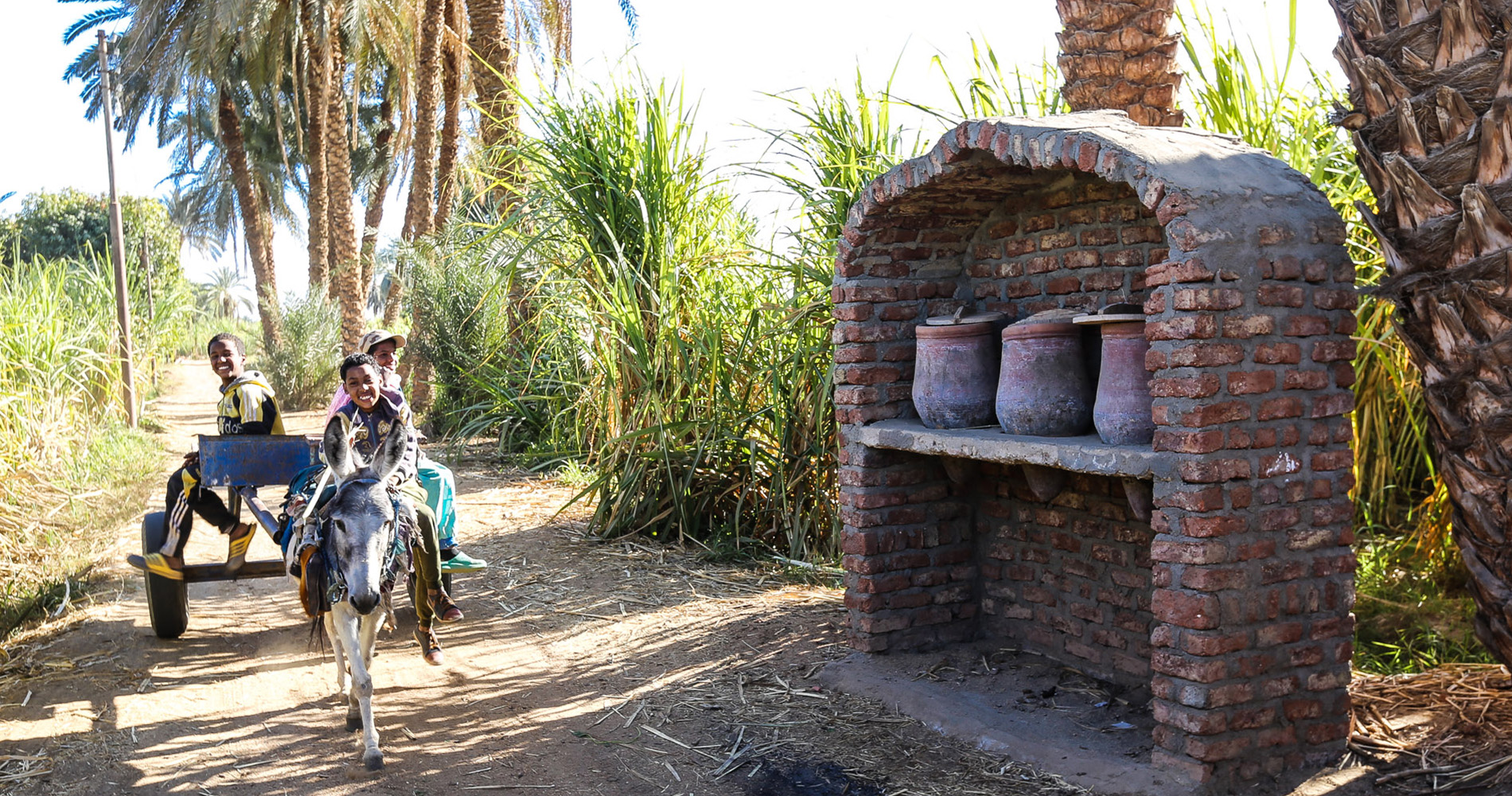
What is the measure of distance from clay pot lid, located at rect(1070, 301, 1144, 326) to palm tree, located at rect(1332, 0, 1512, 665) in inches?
31.7

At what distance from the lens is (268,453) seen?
5406mm

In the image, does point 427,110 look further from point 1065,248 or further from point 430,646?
point 1065,248

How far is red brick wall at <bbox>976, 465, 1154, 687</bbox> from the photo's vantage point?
15.3ft

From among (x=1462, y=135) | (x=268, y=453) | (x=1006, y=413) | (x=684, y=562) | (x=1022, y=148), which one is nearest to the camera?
(x=1462, y=135)

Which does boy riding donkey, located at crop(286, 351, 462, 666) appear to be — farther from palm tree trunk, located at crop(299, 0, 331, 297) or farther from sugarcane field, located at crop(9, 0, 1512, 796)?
palm tree trunk, located at crop(299, 0, 331, 297)

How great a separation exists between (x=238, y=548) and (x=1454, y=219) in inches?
220

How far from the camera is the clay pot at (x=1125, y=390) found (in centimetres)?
397

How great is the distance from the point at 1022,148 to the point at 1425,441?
3.21 metres

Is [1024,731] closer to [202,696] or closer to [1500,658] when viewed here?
[1500,658]

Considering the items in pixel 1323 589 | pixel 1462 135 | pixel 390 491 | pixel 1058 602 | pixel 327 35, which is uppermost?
pixel 327 35

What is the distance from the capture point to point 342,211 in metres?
17.1

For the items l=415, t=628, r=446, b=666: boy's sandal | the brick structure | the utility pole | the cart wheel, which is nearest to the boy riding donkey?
l=415, t=628, r=446, b=666: boy's sandal

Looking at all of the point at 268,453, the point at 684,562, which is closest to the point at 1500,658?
the point at 684,562

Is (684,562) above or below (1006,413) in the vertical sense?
below
